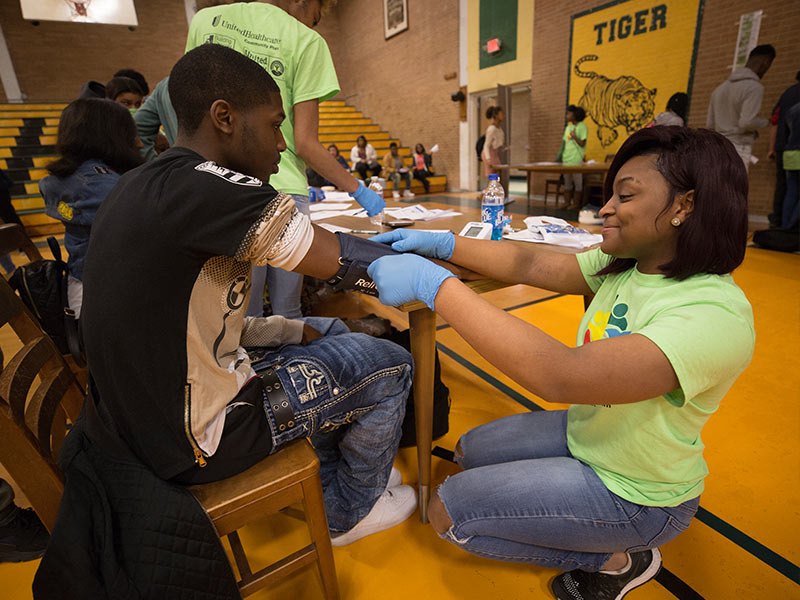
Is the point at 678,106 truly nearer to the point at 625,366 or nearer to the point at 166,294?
the point at 625,366

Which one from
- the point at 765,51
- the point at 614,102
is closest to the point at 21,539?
the point at 765,51

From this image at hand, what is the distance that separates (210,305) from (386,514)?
0.84 m

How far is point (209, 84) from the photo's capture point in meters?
0.74

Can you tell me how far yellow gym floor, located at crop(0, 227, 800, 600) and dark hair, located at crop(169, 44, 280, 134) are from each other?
1137mm

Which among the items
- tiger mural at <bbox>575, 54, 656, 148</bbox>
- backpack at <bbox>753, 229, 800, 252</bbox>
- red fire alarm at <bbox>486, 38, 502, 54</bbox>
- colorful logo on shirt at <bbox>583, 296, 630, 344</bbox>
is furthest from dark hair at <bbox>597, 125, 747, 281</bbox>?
red fire alarm at <bbox>486, 38, 502, 54</bbox>

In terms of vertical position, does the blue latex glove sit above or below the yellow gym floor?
above

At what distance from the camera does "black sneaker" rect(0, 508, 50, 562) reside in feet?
2.96

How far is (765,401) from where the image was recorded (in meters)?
1.64

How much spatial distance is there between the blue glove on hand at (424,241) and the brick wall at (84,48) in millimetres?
12141

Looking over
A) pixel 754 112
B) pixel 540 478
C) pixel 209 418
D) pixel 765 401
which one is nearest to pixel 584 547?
pixel 540 478

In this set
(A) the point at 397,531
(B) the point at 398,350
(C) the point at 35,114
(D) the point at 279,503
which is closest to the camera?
(D) the point at 279,503

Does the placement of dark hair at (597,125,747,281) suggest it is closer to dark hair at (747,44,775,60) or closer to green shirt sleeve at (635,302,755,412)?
green shirt sleeve at (635,302,755,412)

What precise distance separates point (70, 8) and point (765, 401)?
12879 mm

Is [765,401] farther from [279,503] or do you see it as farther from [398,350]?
[279,503]
